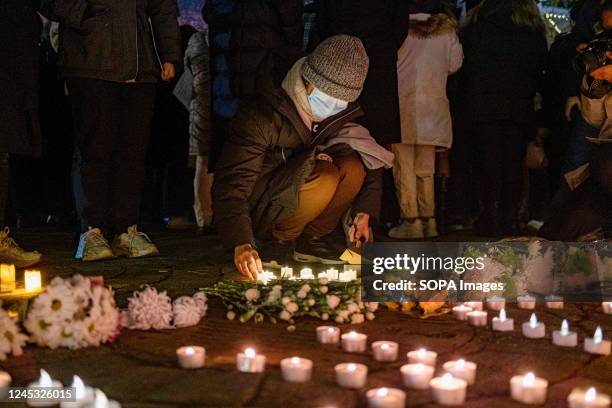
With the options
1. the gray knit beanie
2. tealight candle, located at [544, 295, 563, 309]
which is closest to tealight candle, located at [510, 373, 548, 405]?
tealight candle, located at [544, 295, 563, 309]

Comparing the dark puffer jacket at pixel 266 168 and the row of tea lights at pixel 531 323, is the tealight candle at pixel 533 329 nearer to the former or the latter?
the row of tea lights at pixel 531 323

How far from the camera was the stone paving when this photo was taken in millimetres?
2057

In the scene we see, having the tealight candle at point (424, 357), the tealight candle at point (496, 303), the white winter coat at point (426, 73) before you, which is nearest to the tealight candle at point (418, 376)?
the tealight candle at point (424, 357)

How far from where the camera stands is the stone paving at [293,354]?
6.75 feet

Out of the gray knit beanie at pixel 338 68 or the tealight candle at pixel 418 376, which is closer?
the tealight candle at pixel 418 376

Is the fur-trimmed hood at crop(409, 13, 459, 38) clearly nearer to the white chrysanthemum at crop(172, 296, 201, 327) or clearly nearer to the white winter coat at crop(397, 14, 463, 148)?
the white winter coat at crop(397, 14, 463, 148)

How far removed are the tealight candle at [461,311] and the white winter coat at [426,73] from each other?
309 cm

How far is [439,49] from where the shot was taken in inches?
237

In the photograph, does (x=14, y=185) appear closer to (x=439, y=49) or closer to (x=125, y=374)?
(x=439, y=49)

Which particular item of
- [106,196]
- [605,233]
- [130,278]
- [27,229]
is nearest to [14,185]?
[27,229]

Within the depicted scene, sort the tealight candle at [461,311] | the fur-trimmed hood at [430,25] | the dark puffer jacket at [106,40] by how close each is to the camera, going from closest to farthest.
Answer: the tealight candle at [461,311] → the dark puffer jacket at [106,40] → the fur-trimmed hood at [430,25]

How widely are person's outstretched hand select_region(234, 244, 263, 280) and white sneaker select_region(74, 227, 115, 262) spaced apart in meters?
1.33

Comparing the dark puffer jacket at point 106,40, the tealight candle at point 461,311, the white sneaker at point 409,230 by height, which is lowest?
the white sneaker at point 409,230

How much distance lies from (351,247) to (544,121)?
10.8 feet
